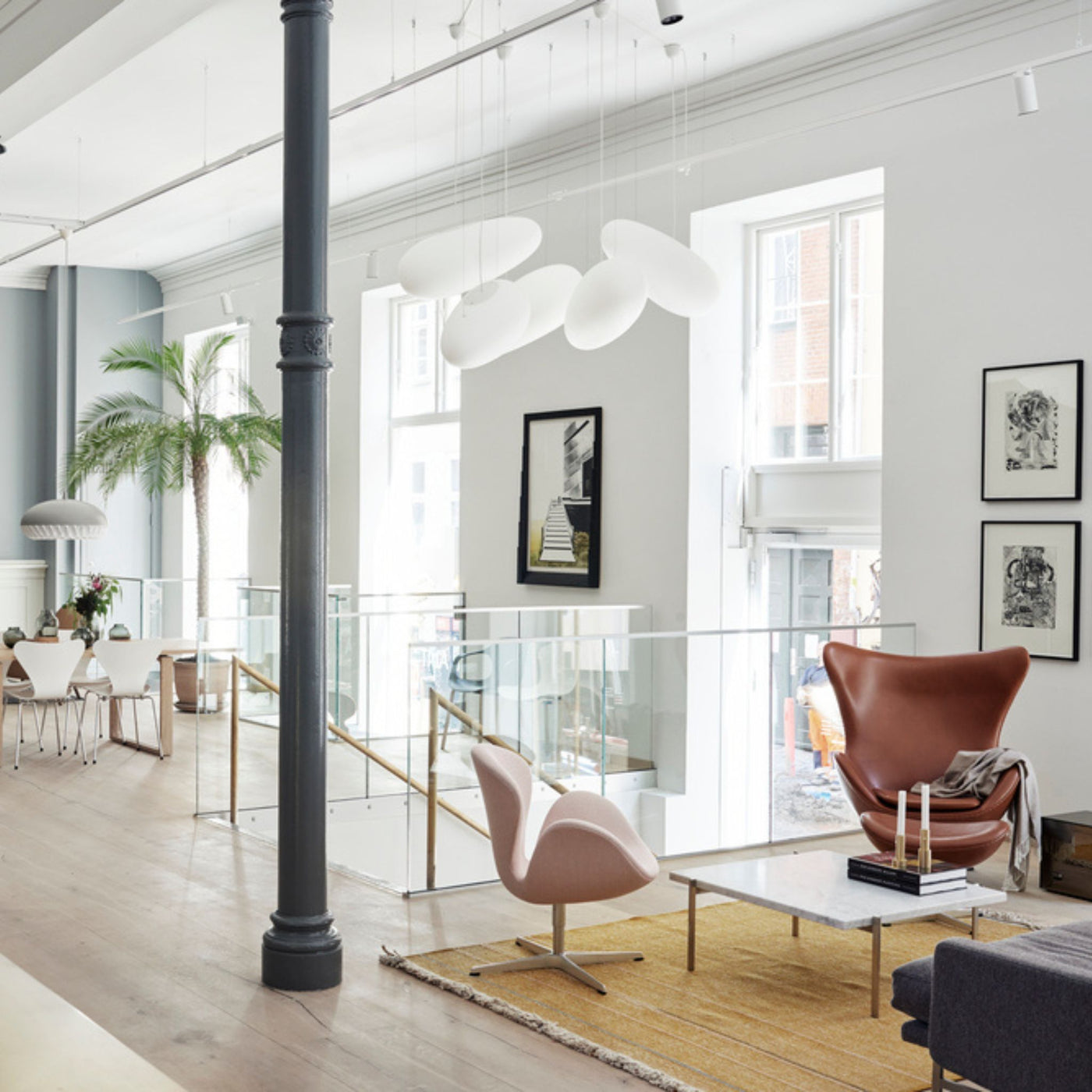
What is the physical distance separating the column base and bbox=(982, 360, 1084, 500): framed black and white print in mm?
3992

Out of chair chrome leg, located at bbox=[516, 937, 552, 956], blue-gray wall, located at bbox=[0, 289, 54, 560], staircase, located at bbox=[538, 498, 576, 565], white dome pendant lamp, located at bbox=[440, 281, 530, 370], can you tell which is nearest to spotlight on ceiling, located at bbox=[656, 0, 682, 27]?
white dome pendant lamp, located at bbox=[440, 281, 530, 370]

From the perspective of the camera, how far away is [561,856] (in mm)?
4715

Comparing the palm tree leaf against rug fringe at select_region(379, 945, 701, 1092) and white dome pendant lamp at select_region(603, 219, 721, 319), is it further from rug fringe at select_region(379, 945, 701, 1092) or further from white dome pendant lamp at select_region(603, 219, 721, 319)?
rug fringe at select_region(379, 945, 701, 1092)

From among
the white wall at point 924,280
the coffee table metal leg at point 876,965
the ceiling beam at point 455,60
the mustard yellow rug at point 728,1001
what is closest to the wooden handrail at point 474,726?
the mustard yellow rug at point 728,1001

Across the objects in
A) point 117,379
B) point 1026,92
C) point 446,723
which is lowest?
point 446,723

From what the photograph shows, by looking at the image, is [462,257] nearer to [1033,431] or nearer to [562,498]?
[1033,431]

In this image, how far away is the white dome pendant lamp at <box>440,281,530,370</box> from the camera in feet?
17.1

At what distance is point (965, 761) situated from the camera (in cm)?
614

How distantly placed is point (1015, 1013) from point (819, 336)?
19.3 feet

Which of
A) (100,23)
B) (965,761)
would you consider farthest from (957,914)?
(100,23)

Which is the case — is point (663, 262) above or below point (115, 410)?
below

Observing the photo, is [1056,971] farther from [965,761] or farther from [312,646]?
[965,761]

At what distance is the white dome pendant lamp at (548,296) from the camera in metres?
5.62

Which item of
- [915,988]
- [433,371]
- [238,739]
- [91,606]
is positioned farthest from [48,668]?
[915,988]
